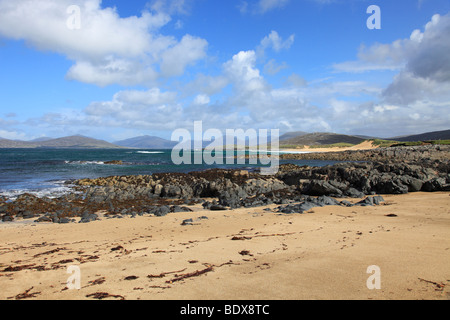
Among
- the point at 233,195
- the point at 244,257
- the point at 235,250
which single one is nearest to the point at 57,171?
the point at 233,195

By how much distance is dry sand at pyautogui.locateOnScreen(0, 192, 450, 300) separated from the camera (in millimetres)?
4113

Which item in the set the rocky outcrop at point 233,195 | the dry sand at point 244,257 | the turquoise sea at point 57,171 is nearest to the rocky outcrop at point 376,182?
the rocky outcrop at point 233,195

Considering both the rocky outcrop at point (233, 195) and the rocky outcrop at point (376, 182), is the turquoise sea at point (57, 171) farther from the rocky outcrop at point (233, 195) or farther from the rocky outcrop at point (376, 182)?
the rocky outcrop at point (376, 182)

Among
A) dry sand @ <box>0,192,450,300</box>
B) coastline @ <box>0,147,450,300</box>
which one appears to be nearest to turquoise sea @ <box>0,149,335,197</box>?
coastline @ <box>0,147,450,300</box>

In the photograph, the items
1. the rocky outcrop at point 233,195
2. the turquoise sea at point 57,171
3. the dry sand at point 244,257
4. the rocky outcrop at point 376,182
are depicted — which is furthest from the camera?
the turquoise sea at point 57,171

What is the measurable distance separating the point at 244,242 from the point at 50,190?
59.0 feet

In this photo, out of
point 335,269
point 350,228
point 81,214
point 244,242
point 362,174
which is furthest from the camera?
point 362,174

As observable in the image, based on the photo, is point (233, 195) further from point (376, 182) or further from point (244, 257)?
point (244, 257)

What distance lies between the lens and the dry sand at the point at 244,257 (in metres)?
4.11

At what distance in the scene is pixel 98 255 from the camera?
6363 mm

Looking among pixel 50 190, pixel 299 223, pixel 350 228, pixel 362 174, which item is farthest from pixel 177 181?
pixel 350 228
